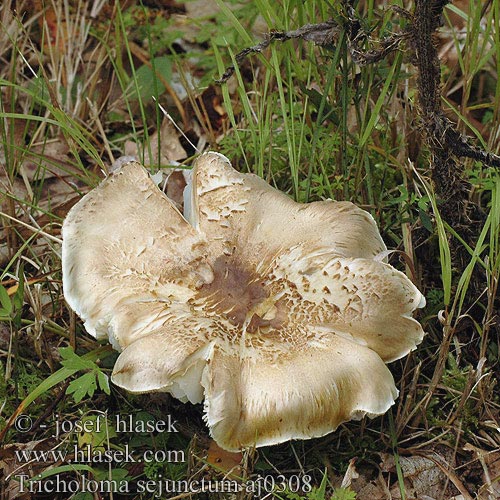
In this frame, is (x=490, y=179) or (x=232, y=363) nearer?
(x=232, y=363)

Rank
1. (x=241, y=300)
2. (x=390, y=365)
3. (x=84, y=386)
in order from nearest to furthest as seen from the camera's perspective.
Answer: (x=84, y=386) → (x=241, y=300) → (x=390, y=365)

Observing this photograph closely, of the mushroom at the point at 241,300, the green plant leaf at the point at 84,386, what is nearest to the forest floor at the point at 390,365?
the green plant leaf at the point at 84,386

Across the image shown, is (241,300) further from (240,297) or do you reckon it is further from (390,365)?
(390,365)

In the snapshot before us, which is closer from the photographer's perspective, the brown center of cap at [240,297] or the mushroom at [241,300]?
the mushroom at [241,300]

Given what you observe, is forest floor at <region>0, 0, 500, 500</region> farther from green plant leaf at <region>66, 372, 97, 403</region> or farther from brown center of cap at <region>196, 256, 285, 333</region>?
brown center of cap at <region>196, 256, 285, 333</region>

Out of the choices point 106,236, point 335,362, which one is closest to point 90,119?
point 106,236

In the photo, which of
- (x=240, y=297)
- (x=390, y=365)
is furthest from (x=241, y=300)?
(x=390, y=365)

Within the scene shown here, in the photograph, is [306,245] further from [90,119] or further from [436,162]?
[90,119]

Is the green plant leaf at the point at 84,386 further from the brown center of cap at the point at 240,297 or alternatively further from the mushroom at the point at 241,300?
the brown center of cap at the point at 240,297
